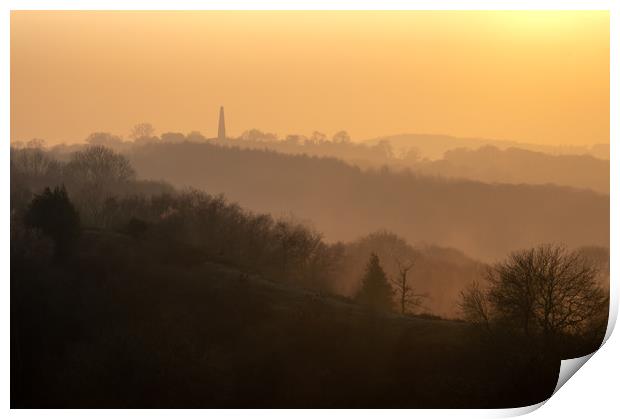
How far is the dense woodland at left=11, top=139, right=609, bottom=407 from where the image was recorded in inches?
238

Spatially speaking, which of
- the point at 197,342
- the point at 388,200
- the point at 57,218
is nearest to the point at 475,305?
the point at 388,200

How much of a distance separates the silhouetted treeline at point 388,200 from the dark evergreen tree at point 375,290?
276 mm

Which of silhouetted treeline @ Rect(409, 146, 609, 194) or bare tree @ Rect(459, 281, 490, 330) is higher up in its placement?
silhouetted treeline @ Rect(409, 146, 609, 194)

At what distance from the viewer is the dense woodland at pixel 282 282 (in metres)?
6.05

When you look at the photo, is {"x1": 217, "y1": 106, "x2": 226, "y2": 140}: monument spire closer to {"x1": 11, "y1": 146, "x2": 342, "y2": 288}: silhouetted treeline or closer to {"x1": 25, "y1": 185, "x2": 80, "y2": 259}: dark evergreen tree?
{"x1": 11, "y1": 146, "x2": 342, "y2": 288}: silhouetted treeline

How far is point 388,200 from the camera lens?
6121 mm

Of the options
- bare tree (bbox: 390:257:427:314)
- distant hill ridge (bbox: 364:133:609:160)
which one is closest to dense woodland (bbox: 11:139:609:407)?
bare tree (bbox: 390:257:427:314)

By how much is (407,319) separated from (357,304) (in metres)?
0.36

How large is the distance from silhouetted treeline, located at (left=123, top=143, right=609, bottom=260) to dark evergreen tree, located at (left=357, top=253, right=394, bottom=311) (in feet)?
0.91
